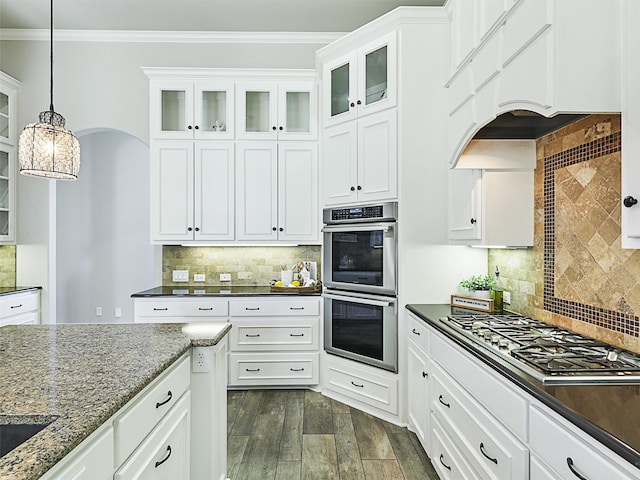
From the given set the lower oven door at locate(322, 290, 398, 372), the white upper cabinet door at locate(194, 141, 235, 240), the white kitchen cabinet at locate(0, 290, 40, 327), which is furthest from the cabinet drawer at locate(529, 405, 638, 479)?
the white kitchen cabinet at locate(0, 290, 40, 327)

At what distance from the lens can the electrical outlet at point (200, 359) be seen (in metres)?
2.06

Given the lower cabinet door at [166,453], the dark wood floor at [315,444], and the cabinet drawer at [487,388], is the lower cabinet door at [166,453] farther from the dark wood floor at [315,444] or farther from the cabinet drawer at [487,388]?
the cabinet drawer at [487,388]

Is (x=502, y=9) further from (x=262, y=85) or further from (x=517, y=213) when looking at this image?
(x=262, y=85)

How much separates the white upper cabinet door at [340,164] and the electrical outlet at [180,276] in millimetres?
1668

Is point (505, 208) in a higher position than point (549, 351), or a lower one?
higher

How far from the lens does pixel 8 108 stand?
4.26 metres

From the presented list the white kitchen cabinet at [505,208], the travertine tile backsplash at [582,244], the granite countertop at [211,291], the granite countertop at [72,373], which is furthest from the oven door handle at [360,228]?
the granite countertop at [72,373]

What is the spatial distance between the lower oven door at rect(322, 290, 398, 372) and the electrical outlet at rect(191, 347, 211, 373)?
152 centimetres

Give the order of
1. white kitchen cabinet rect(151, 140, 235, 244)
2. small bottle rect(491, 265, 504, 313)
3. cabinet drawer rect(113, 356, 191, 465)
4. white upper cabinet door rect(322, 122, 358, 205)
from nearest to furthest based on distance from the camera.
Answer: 1. cabinet drawer rect(113, 356, 191, 465)
2. small bottle rect(491, 265, 504, 313)
3. white upper cabinet door rect(322, 122, 358, 205)
4. white kitchen cabinet rect(151, 140, 235, 244)

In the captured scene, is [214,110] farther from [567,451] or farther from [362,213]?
[567,451]

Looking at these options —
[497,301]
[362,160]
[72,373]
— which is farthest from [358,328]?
[72,373]

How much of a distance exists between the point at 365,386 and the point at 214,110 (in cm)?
277

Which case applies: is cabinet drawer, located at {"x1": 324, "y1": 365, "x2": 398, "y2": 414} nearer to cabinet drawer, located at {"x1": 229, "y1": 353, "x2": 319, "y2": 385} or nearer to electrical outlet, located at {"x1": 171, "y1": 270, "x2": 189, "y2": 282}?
cabinet drawer, located at {"x1": 229, "y1": 353, "x2": 319, "y2": 385}

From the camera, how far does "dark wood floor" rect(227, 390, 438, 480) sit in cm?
258
